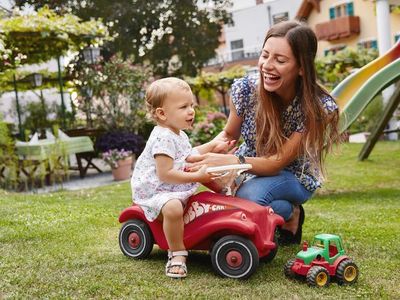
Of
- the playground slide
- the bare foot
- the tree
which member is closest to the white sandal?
the bare foot

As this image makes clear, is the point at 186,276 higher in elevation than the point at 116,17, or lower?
lower

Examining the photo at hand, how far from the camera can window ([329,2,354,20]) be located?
90.5 feet

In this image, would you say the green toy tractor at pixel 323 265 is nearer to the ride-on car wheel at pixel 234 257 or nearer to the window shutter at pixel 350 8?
the ride-on car wheel at pixel 234 257

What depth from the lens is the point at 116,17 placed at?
1046 inches

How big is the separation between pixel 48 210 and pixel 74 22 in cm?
553

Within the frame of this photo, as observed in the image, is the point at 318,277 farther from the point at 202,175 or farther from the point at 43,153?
the point at 43,153

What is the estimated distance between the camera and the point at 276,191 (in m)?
3.31

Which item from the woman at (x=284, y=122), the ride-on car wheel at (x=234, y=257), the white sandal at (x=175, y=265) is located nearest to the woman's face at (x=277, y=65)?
the woman at (x=284, y=122)

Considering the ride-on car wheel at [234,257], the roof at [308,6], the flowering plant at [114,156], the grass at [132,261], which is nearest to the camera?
the grass at [132,261]

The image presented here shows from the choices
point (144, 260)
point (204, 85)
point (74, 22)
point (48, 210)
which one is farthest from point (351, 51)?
point (144, 260)

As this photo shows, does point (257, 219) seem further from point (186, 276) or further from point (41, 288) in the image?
point (41, 288)

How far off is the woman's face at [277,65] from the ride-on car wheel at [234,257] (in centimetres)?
90

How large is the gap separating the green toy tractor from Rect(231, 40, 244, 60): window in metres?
34.5

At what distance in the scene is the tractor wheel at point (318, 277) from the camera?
106 inches
